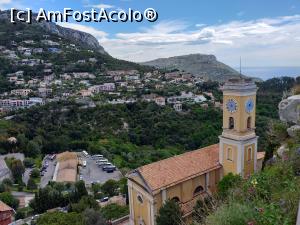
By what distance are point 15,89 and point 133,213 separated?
69.6 metres

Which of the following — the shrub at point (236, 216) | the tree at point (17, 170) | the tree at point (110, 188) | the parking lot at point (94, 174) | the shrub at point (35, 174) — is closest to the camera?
the shrub at point (236, 216)

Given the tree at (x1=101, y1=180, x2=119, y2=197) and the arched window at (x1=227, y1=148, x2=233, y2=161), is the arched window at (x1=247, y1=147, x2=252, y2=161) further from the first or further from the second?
the tree at (x1=101, y1=180, x2=119, y2=197)

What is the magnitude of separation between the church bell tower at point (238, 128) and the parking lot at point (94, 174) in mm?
20453

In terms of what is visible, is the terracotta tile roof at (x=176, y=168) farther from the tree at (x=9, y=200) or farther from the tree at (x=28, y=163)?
the tree at (x=28, y=163)

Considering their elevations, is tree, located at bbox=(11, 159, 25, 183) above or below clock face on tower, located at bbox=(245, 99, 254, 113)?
below

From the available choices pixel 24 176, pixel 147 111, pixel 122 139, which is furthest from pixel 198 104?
pixel 24 176

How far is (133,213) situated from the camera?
16.4m

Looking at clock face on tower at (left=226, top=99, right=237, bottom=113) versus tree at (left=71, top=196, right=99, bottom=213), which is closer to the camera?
clock face on tower at (left=226, top=99, right=237, bottom=113)

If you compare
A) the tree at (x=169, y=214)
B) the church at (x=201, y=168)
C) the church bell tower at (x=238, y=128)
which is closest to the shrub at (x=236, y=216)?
the tree at (x=169, y=214)

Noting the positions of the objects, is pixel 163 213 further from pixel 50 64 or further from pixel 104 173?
pixel 50 64

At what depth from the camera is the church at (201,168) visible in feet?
48.2

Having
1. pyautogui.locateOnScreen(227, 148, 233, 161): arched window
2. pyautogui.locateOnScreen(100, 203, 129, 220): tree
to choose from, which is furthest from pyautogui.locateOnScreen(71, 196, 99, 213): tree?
pyautogui.locateOnScreen(227, 148, 233, 161): arched window

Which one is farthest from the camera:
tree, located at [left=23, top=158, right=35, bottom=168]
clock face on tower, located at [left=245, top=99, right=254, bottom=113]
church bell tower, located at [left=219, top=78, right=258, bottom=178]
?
tree, located at [left=23, top=158, right=35, bottom=168]

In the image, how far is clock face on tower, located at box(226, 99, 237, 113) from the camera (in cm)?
1546
